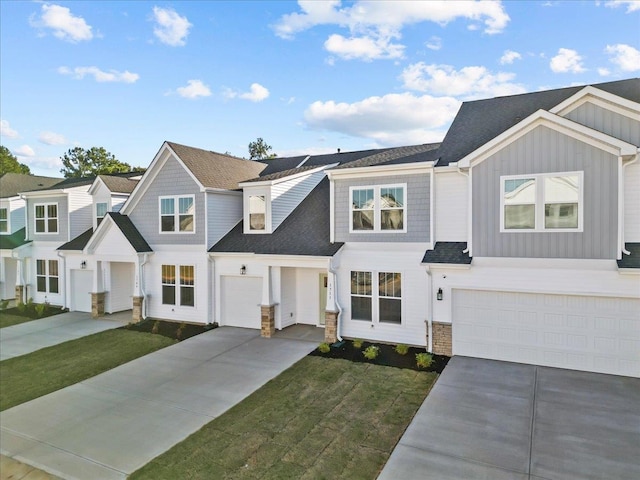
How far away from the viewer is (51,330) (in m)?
15.5

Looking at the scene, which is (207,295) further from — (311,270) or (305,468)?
(305,468)

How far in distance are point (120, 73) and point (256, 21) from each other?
7327mm

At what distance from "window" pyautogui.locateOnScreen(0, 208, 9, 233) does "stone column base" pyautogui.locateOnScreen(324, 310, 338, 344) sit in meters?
20.3

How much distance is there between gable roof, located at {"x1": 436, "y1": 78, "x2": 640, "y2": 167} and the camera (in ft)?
39.6

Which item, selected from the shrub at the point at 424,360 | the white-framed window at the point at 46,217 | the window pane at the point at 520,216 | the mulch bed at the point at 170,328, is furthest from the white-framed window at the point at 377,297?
the white-framed window at the point at 46,217

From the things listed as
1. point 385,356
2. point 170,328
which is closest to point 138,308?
point 170,328

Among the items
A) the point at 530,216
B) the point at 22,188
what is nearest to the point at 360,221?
the point at 530,216

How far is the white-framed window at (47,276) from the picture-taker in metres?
20.1

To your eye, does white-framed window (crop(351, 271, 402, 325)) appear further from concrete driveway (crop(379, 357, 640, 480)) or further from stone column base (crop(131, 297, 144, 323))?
stone column base (crop(131, 297, 144, 323))

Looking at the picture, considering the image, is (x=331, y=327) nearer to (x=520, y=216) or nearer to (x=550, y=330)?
(x=550, y=330)

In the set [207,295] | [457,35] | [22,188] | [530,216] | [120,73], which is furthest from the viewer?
[22,188]

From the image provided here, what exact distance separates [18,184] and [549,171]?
94.7 ft

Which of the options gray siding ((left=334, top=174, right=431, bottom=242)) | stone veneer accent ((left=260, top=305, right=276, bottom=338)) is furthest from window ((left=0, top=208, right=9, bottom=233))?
gray siding ((left=334, top=174, right=431, bottom=242))

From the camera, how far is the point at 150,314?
16.5 metres
